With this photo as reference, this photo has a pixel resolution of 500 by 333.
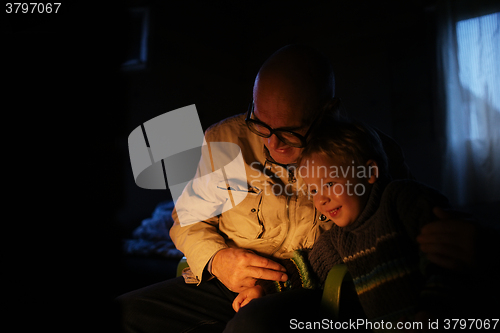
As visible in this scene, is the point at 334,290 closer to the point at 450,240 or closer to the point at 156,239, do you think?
the point at 450,240

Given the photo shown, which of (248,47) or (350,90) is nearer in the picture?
(350,90)

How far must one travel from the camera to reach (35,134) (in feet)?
2.48

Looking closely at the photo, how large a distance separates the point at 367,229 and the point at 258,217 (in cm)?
38

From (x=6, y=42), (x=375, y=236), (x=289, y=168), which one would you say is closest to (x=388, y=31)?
(x=289, y=168)

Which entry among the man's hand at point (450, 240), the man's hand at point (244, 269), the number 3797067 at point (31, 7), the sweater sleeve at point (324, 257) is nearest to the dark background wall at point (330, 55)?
the number 3797067 at point (31, 7)

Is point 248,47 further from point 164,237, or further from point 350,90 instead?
point 164,237

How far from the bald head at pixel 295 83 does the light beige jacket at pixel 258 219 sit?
0.76 feet

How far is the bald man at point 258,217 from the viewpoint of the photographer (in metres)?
1.01

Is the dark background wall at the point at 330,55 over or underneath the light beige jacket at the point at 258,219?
over

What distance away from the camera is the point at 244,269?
1011 millimetres

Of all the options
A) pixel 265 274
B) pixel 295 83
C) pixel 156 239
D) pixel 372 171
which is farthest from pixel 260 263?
pixel 156 239

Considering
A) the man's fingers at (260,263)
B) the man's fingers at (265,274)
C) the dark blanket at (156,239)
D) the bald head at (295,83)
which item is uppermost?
the bald head at (295,83)

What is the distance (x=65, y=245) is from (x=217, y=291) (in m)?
0.56

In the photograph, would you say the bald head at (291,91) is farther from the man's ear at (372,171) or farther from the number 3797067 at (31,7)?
the number 3797067 at (31,7)
